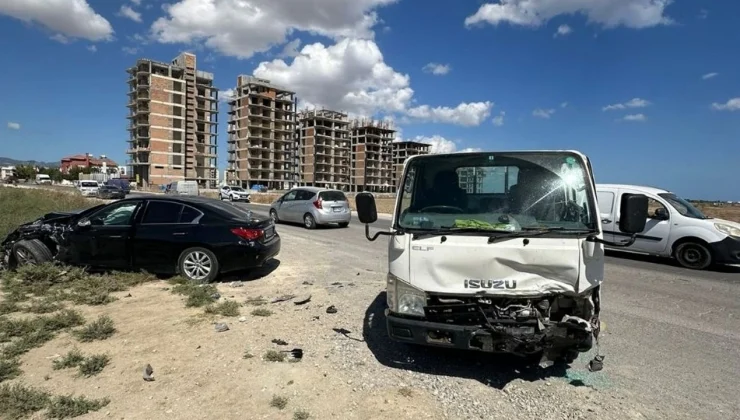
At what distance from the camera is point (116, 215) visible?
23.2 ft

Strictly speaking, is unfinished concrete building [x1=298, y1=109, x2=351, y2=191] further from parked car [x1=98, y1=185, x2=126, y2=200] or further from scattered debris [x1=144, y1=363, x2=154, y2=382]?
scattered debris [x1=144, y1=363, x2=154, y2=382]

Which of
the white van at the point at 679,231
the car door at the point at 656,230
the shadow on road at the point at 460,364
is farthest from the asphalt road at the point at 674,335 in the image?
the shadow on road at the point at 460,364

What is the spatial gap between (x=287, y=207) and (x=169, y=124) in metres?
76.7

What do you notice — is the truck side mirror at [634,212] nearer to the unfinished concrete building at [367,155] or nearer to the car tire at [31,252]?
the car tire at [31,252]

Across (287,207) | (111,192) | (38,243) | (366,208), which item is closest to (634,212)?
(366,208)

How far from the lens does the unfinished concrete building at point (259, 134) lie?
3722 inches

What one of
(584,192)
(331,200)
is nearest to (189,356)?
(584,192)

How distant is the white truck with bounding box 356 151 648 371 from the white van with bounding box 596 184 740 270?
553cm

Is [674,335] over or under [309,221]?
under

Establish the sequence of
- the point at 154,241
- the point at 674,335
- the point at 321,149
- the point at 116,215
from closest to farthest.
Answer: the point at 674,335 < the point at 154,241 < the point at 116,215 < the point at 321,149

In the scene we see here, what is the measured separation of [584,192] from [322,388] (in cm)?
297

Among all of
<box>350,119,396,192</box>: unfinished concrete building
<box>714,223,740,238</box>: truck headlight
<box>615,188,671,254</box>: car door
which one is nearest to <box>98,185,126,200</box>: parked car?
<box>615,188,671,254</box>: car door

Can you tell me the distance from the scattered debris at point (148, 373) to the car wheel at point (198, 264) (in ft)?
10.1

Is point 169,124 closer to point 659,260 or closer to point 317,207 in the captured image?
point 317,207
